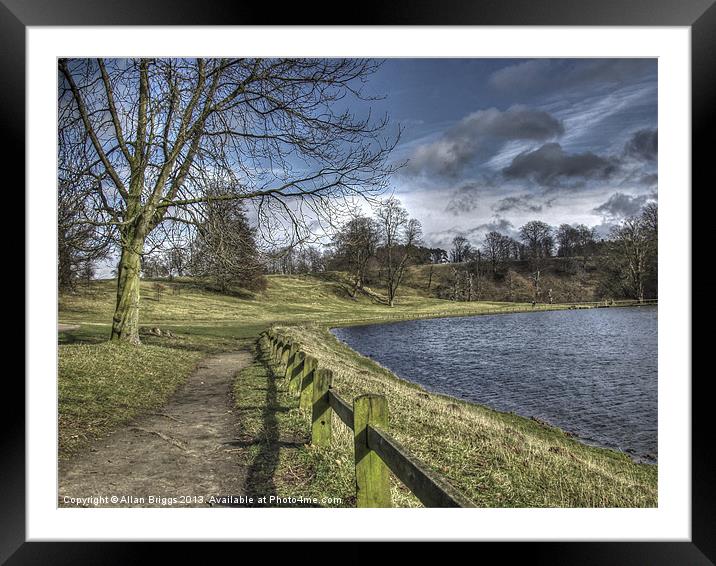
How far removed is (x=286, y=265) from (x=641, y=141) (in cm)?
540

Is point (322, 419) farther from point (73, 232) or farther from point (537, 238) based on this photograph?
point (537, 238)

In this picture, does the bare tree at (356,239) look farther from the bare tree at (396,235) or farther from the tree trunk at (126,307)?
the tree trunk at (126,307)

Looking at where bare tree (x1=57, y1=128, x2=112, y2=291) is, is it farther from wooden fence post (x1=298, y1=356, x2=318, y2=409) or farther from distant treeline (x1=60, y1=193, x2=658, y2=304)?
wooden fence post (x1=298, y1=356, x2=318, y2=409)

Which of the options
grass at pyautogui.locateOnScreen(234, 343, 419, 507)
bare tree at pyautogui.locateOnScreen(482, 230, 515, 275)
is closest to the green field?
grass at pyautogui.locateOnScreen(234, 343, 419, 507)

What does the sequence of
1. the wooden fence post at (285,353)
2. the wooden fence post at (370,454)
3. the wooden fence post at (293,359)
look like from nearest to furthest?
the wooden fence post at (370,454)
the wooden fence post at (293,359)
the wooden fence post at (285,353)

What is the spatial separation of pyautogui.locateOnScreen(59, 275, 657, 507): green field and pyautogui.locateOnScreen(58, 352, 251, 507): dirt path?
0.28 metres

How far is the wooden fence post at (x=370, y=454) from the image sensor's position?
11.0 ft

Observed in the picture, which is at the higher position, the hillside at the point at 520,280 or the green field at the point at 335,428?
the hillside at the point at 520,280

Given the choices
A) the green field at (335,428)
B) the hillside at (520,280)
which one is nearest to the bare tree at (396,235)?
the green field at (335,428)

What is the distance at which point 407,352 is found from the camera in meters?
17.4

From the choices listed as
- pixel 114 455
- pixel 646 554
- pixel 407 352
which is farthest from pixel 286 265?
pixel 407 352

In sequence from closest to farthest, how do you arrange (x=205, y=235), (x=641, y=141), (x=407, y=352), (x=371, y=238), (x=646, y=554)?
(x=646, y=554) < (x=641, y=141) < (x=371, y=238) < (x=205, y=235) < (x=407, y=352)
